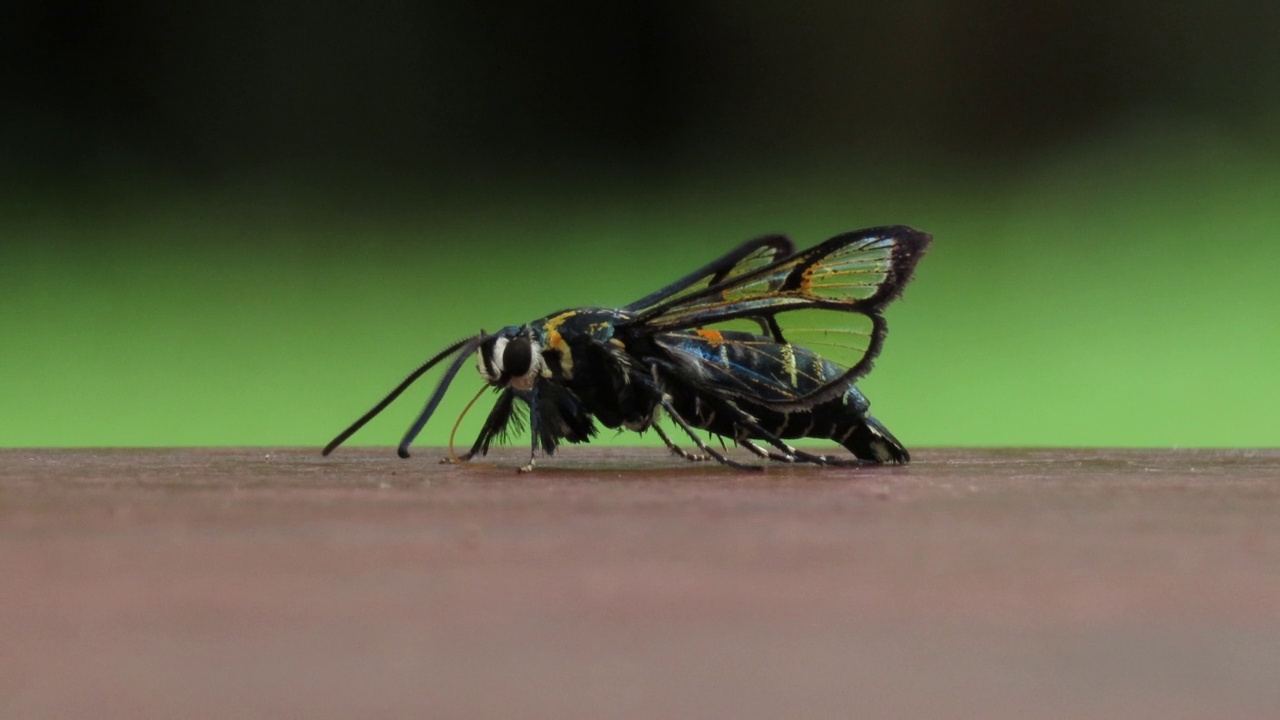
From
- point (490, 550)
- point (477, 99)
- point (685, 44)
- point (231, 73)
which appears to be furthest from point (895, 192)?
point (490, 550)

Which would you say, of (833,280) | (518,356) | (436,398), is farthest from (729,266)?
(436,398)

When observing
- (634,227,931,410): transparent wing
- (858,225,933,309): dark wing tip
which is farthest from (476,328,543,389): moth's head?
(858,225,933,309): dark wing tip

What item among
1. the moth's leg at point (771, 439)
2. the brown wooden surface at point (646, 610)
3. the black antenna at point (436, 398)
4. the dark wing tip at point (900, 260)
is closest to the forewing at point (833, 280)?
the dark wing tip at point (900, 260)

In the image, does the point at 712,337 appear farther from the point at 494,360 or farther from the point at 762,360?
the point at 494,360

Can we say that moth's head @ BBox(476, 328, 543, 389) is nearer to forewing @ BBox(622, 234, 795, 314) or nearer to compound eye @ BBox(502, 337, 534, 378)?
compound eye @ BBox(502, 337, 534, 378)

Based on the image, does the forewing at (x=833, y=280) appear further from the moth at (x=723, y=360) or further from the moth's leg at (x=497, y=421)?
the moth's leg at (x=497, y=421)
